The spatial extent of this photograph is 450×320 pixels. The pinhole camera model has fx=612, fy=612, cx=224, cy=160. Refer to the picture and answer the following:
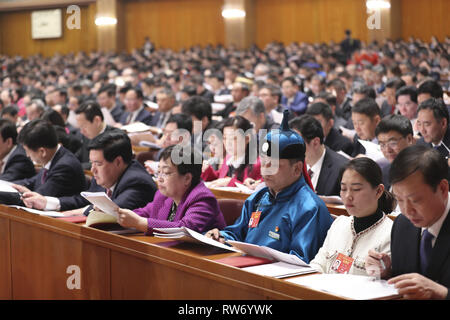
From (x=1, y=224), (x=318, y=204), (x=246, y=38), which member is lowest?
(x=1, y=224)

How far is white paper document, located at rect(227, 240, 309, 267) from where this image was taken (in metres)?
2.12

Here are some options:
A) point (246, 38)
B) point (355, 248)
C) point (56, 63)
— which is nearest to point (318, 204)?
point (355, 248)

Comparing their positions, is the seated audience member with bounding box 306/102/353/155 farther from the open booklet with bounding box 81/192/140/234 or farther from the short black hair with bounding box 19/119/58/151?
the open booklet with bounding box 81/192/140/234

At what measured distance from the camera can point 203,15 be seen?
18.0m

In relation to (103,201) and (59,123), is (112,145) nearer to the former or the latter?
(103,201)

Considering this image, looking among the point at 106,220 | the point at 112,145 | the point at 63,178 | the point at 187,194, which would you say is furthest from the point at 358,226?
the point at 63,178

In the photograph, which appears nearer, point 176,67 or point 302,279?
point 302,279

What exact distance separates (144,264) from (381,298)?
1.07m

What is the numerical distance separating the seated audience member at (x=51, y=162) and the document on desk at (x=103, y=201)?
4.10 feet

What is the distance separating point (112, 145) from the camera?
327 cm

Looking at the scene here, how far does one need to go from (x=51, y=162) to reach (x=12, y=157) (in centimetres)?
75

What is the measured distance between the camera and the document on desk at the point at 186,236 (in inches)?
91.0

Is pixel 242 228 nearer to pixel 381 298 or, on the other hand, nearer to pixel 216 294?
pixel 216 294

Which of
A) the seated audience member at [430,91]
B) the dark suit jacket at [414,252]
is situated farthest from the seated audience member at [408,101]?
the dark suit jacket at [414,252]
